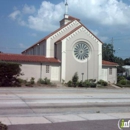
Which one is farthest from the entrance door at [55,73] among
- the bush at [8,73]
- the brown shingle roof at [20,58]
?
the bush at [8,73]

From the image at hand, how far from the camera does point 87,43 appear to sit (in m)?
47.7

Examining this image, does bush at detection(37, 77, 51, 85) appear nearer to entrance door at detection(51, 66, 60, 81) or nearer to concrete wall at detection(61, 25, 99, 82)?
entrance door at detection(51, 66, 60, 81)

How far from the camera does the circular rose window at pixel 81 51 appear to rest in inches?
1854

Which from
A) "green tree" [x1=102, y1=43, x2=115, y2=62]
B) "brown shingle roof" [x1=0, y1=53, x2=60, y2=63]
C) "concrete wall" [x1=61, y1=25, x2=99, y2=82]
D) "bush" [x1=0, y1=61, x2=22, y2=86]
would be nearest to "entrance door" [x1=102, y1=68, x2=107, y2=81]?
"concrete wall" [x1=61, y1=25, x2=99, y2=82]

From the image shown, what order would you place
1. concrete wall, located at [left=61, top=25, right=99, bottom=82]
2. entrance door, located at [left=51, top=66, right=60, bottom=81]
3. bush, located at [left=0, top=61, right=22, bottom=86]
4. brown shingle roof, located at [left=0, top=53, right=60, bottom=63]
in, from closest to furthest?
bush, located at [left=0, top=61, right=22, bottom=86]
brown shingle roof, located at [left=0, top=53, right=60, bottom=63]
entrance door, located at [left=51, top=66, right=60, bottom=81]
concrete wall, located at [left=61, top=25, right=99, bottom=82]

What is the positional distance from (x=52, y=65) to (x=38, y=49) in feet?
33.2

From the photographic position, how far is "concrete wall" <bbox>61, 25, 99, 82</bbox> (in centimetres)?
4547

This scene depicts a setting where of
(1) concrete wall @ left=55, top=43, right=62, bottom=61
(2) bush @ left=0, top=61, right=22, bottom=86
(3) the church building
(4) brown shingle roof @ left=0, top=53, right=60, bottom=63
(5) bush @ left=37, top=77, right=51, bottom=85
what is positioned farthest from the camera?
(1) concrete wall @ left=55, top=43, right=62, bottom=61

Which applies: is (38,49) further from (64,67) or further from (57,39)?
(64,67)

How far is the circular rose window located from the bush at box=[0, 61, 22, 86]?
543 inches

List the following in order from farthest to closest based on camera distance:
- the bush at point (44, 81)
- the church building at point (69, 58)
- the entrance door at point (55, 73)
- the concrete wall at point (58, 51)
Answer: the concrete wall at point (58, 51) → the entrance door at point (55, 73) → the church building at point (69, 58) → the bush at point (44, 81)

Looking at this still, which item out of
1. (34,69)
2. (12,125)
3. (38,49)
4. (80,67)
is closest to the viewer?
(12,125)

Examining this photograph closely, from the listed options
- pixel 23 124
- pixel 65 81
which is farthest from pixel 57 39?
pixel 23 124

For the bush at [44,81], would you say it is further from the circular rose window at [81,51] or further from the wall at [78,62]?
the circular rose window at [81,51]
